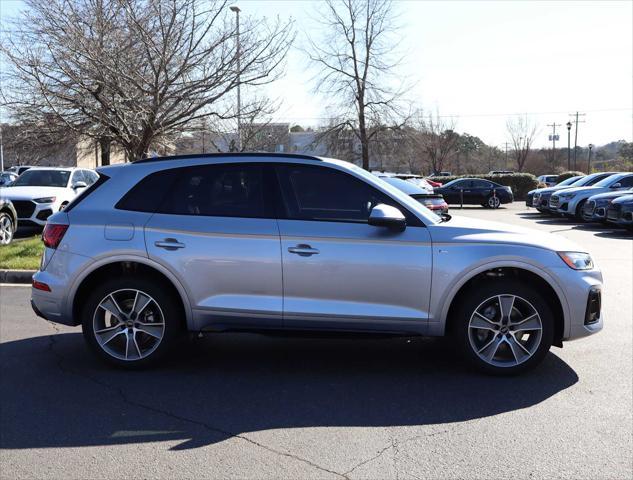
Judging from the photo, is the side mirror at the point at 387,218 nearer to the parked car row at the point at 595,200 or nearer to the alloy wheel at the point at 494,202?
the parked car row at the point at 595,200

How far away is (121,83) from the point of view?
39.2 feet

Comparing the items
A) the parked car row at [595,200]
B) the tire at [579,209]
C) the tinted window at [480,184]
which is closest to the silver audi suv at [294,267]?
the parked car row at [595,200]

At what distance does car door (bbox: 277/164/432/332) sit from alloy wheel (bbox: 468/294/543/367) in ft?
1.57

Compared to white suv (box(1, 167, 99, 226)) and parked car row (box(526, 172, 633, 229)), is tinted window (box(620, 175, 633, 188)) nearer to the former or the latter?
parked car row (box(526, 172, 633, 229))

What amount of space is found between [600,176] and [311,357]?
2139 cm

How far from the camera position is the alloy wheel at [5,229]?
1218cm

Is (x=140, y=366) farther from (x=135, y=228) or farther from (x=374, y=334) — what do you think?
(x=374, y=334)

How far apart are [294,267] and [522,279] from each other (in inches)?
75.6

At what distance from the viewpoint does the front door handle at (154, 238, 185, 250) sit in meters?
4.99

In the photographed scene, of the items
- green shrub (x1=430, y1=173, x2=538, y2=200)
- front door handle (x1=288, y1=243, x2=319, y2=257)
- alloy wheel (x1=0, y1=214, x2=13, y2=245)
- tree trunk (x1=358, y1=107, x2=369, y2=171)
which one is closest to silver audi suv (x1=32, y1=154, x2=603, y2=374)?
front door handle (x1=288, y1=243, x2=319, y2=257)

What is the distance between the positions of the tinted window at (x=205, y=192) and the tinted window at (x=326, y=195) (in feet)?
0.71

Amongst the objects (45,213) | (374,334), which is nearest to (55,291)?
(374,334)


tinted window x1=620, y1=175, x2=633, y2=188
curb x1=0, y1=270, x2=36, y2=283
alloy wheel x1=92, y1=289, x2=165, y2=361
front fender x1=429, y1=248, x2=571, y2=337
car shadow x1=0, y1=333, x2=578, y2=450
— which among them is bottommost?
car shadow x1=0, y1=333, x2=578, y2=450

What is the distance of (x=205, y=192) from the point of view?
17.0 feet
